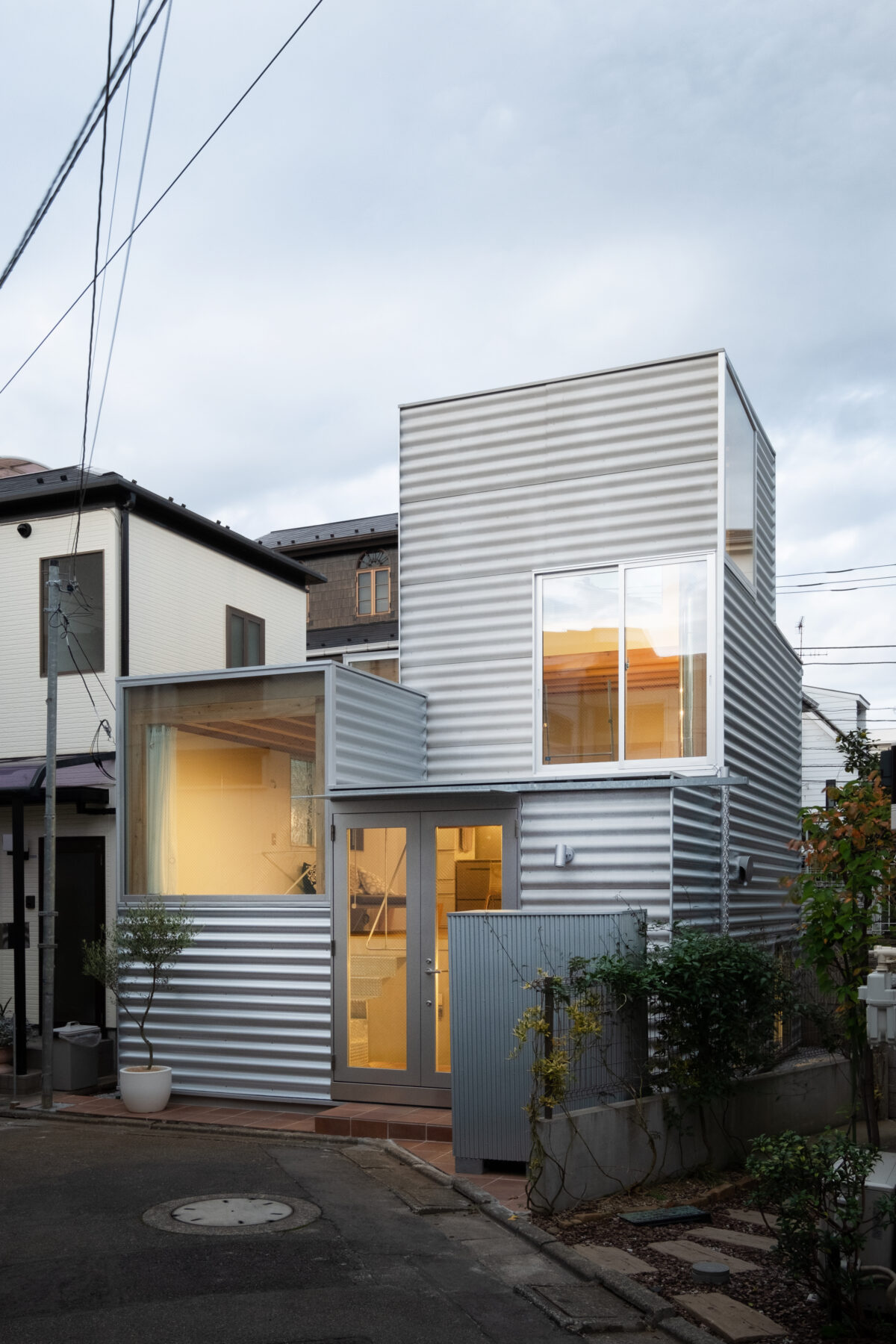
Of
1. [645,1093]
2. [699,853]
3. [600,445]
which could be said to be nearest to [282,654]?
[600,445]

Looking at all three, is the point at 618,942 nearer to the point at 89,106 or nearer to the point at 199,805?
the point at 199,805

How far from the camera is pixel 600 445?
37.3ft

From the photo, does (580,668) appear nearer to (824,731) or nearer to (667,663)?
(667,663)

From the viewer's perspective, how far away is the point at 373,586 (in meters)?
26.3

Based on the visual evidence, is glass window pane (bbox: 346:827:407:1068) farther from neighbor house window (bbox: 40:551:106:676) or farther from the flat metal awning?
neighbor house window (bbox: 40:551:106:676)

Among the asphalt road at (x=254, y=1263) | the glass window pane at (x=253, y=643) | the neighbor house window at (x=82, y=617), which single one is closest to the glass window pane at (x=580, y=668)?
the asphalt road at (x=254, y=1263)

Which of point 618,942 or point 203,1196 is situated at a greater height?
point 618,942

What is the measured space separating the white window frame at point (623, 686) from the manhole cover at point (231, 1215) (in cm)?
474

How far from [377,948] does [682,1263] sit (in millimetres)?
4369

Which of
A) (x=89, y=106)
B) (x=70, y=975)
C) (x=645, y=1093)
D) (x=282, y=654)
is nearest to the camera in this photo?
(x=89, y=106)

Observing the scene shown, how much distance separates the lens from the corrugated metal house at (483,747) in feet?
33.3

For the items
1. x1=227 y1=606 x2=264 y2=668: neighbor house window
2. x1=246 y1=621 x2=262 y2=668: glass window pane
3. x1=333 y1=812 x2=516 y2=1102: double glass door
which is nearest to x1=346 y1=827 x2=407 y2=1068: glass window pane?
x1=333 y1=812 x2=516 y2=1102: double glass door

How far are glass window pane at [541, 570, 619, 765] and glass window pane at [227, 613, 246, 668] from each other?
22.9 ft

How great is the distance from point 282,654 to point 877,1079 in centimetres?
A: 1059
